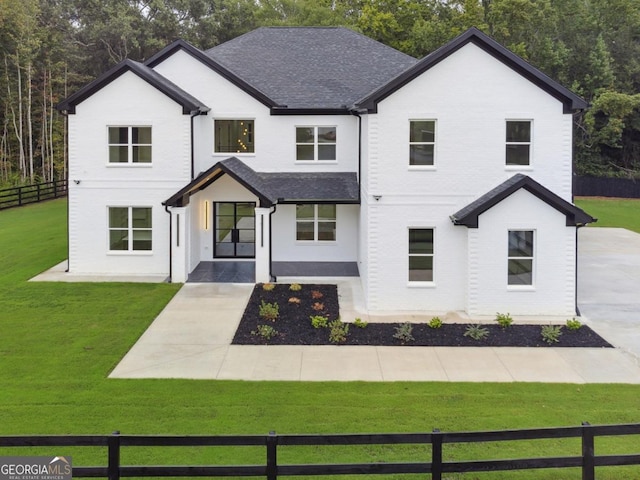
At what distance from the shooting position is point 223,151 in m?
22.7

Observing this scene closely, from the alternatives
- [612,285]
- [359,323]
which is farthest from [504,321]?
[612,285]

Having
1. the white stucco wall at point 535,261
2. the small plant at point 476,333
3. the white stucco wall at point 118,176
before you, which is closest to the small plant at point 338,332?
the small plant at point 476,333

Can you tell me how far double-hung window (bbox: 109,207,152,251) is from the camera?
839 inches

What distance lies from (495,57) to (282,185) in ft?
28.3

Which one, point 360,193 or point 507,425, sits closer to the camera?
point 507,425

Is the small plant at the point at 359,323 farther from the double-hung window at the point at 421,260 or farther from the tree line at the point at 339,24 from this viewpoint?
the tree line at the point at 339,24

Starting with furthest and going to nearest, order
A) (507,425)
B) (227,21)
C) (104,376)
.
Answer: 1. (227,21)
2. (104,376)
3. (507,425)

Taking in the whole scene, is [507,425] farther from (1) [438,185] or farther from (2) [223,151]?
(2) [223,151]

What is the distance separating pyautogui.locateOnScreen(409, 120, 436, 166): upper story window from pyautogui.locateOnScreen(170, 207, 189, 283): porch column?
790cm

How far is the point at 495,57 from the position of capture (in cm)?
1661

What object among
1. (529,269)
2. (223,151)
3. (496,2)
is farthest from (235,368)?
(496,2)

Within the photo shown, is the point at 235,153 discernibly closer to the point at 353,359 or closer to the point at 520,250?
the point at 520,250

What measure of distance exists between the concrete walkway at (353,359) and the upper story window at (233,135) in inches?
313

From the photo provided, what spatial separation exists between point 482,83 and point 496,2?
31.6 m
